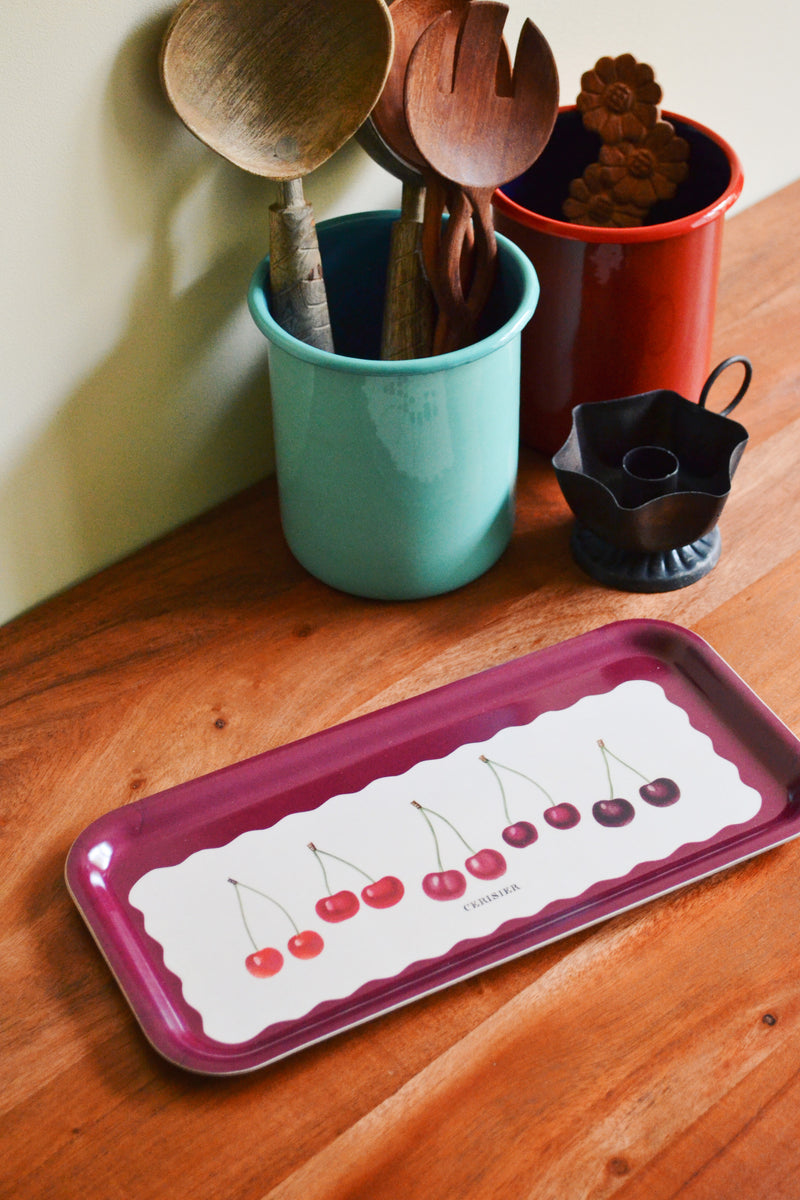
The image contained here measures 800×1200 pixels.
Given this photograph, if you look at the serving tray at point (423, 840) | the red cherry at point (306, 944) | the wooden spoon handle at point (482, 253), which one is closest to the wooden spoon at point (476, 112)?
the wooden spoon handle at point (482, 253)

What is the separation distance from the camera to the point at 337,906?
534 mm

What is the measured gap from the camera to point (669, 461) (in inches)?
27.2

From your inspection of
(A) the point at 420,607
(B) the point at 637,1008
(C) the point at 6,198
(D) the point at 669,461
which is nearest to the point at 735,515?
(D) the point at 669,461

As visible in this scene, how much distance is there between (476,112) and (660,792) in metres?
0.36

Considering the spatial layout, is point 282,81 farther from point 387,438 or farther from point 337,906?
point 337,906

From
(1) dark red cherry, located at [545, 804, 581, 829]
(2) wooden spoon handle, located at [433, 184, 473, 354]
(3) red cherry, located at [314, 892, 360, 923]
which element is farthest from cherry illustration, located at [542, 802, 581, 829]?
(2) wooden spoon handle, located at [433, 184, 473, 354]

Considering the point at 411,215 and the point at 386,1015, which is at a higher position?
the point at 411,215

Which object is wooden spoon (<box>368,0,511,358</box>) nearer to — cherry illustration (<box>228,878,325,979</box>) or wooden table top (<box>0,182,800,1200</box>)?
wooden table top (<box>0,182,800,1200</box>)

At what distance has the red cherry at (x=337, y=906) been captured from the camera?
0.53m

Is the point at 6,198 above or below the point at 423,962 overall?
above

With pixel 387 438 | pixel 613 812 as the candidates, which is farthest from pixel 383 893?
pixel 387 438

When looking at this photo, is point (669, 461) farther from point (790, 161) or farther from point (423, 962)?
point (790, 161)

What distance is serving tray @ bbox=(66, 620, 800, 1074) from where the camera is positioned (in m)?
0.51

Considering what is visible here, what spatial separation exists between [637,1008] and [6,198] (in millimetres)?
471
